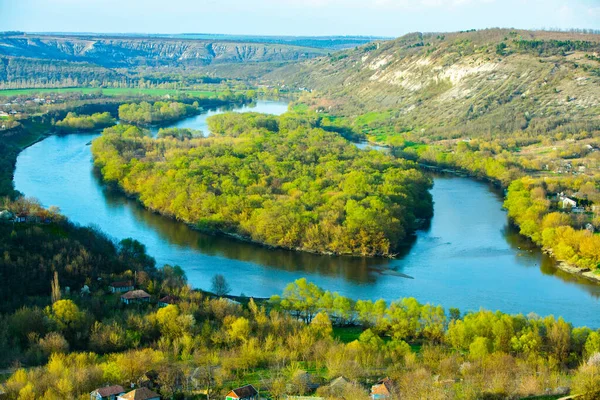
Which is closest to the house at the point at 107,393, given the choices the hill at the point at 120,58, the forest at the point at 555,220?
the forest at the point at 555,220

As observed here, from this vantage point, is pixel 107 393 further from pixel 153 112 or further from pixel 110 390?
pixel 153 112

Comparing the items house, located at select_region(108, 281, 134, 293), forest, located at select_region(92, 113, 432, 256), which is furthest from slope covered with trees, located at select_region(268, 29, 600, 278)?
house, located at select_region(108, 281, 134, 293)

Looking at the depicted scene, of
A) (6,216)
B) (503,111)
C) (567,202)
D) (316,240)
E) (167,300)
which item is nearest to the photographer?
(167,300)

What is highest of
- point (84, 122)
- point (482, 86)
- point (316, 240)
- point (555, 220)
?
point (482, 86)

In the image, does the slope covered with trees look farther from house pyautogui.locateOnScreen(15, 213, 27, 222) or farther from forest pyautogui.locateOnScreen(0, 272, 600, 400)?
house pyautogui.locateOnScreen(15, 213, 27, 222)

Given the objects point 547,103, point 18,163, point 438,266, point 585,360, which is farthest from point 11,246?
point 547,103

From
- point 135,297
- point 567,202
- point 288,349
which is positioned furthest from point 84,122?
point 288,349
